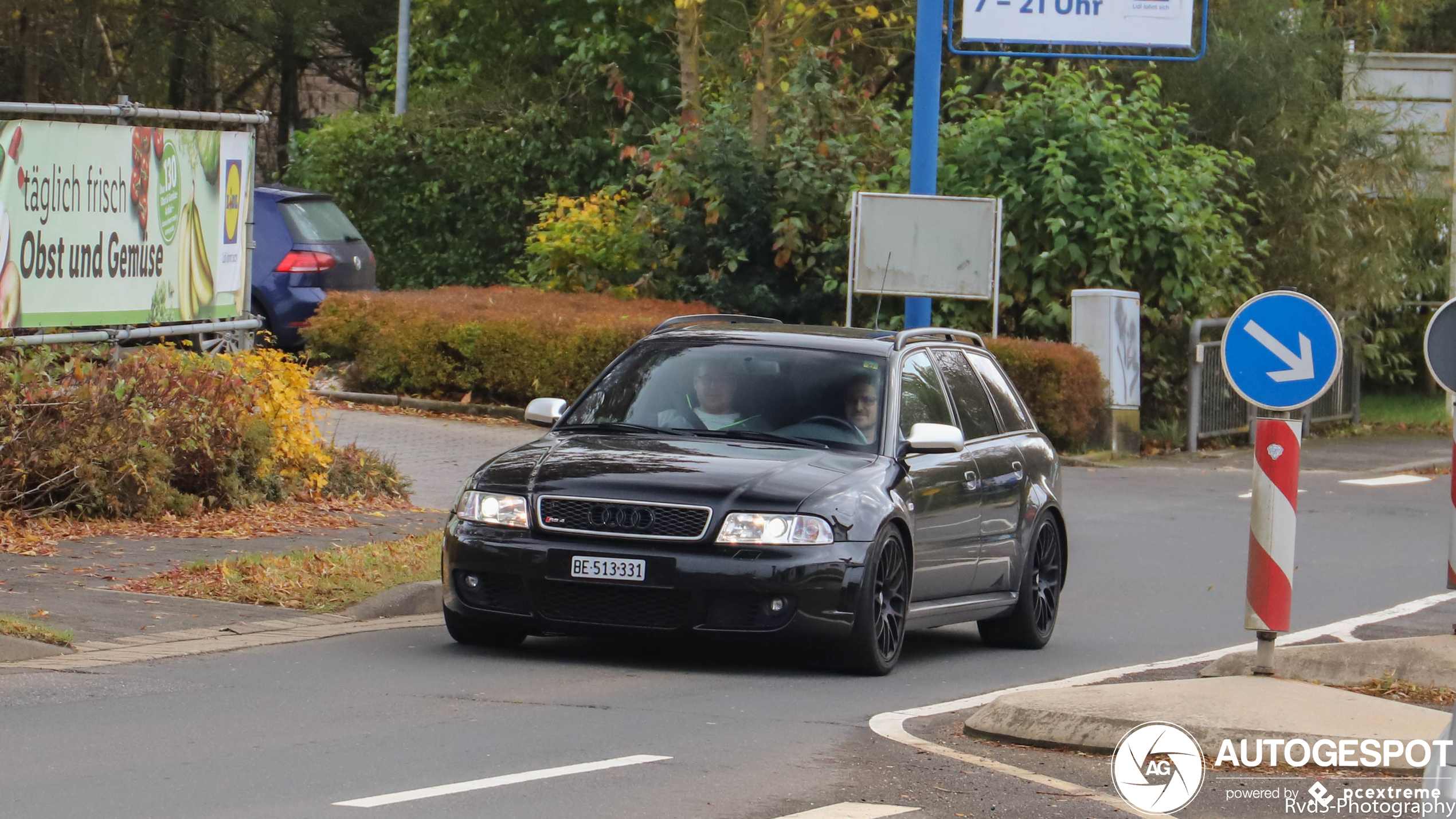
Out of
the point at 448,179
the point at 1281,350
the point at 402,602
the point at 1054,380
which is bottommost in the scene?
the point at 402,602

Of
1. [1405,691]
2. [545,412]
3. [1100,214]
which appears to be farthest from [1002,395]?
[1100,214]

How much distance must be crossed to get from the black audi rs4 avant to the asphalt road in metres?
0.28

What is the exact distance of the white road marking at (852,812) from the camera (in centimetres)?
648

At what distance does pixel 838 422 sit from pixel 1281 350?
2.17 meters

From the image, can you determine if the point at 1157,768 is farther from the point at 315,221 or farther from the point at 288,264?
the point at 315,221

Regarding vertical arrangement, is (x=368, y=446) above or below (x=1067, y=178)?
below

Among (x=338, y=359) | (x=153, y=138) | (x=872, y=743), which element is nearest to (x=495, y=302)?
(x=338, y=359)

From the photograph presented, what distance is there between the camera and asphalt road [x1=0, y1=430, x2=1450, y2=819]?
662cm

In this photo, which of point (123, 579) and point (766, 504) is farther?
point (123, 579)

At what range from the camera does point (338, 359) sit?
22484 mm

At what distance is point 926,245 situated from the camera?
761 inches

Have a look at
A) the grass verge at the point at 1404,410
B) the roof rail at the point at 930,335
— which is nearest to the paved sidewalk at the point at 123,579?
the roof rail at the point at 930,335

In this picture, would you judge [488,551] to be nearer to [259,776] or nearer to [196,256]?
[259,776]

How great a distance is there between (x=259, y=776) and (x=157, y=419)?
6.68 m
